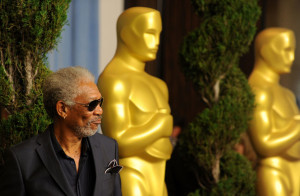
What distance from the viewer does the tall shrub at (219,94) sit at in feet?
13.7

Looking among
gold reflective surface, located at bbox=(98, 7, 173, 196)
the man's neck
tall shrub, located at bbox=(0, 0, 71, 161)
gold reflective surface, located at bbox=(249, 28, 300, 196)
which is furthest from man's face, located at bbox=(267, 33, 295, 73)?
tall shrub, located at bbox=(0, 0, 71, 161)

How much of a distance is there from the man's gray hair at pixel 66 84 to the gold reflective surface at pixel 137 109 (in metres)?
1.20

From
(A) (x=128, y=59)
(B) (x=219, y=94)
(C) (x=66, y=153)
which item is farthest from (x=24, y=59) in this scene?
(B) (x=219, y=94)

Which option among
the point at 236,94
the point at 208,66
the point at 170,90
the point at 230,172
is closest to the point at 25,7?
the point at 208,66

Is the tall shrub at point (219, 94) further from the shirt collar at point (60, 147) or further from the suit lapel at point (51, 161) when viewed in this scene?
the suit lapel at point (51, 161)

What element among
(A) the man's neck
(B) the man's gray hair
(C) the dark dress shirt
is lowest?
(C) the dark dress shirt

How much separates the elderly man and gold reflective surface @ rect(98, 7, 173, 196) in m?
1.10

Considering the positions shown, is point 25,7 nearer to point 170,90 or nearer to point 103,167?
point 103,167

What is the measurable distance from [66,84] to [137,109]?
1.33m

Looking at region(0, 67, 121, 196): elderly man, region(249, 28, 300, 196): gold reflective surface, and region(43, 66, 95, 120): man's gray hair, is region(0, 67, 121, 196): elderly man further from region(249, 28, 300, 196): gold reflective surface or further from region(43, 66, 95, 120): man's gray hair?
region(249, 28, 300, 196): gold reflective surface

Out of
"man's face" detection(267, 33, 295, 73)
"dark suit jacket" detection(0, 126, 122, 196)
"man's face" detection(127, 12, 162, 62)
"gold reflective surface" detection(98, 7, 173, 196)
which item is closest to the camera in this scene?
"dark suit jacket" detection(0, 126, 122, 196)

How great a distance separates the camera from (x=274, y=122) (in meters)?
4.63

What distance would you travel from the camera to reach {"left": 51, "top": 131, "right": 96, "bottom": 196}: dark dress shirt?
7.86 feet

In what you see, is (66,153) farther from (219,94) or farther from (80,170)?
(219,94)
